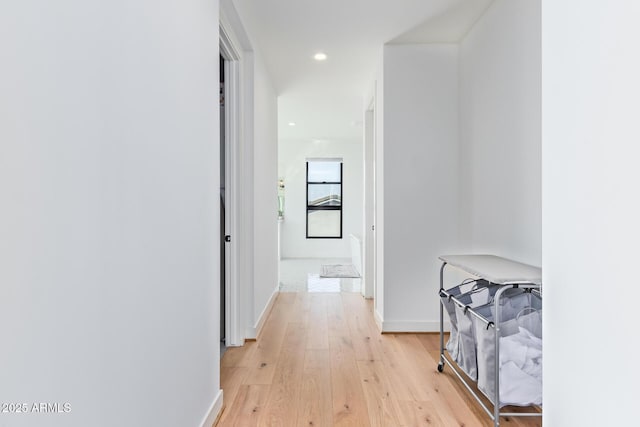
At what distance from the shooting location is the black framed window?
8586 mm

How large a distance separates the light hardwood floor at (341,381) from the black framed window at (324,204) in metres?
5.01

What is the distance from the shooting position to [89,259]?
34.1 inches

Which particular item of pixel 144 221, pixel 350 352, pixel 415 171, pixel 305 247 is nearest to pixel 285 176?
pixel 305 247

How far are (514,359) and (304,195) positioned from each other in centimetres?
694

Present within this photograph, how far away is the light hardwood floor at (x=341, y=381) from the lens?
1.94 meters

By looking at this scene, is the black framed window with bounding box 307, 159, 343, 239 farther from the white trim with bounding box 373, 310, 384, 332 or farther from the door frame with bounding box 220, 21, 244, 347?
the door frame with bounding box 220, 21, 244, 347

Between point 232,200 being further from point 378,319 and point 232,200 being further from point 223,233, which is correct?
point 378,319

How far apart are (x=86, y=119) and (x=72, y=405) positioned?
0.61 meters

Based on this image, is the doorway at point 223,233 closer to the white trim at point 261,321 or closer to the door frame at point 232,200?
the door frame at point 232,200

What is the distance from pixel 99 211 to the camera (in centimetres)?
91

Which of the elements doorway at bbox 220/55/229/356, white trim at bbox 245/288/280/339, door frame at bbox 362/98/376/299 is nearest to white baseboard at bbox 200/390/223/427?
doorway at bbox 220/55/229/356

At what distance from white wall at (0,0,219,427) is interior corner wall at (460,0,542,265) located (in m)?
1.79
